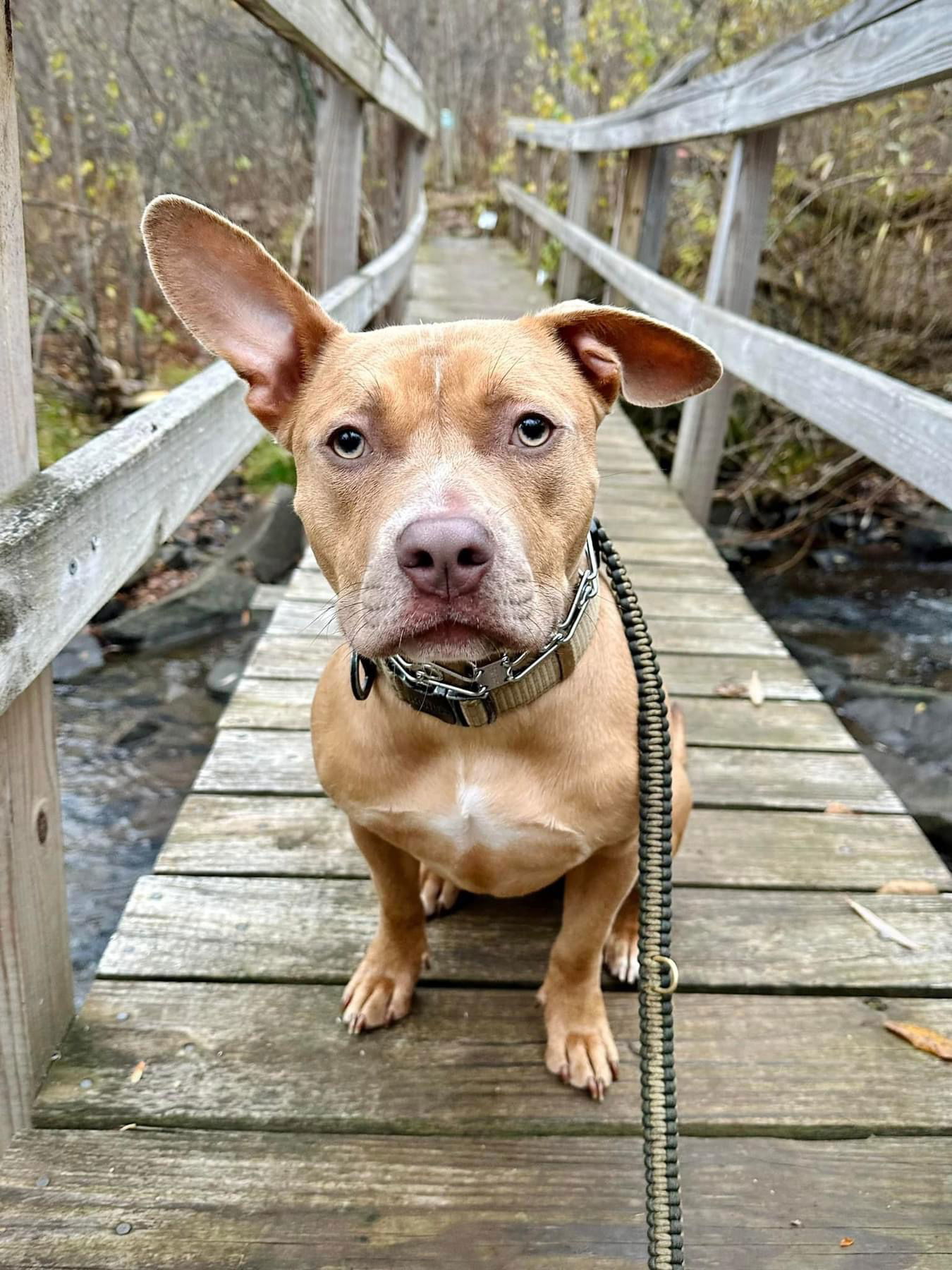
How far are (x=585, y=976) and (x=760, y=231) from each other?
11.9 feet

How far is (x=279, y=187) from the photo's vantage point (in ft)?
23.9

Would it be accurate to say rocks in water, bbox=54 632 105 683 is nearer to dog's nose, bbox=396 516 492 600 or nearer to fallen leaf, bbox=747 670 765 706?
fallen leaf, bbox=747 670 765 706

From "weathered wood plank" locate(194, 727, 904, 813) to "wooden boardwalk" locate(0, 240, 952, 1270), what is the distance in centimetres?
1

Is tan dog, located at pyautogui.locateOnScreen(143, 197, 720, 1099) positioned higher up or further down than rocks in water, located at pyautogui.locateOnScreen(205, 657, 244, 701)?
higher up

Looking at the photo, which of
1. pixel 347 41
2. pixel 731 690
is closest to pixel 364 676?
pixel 731 690

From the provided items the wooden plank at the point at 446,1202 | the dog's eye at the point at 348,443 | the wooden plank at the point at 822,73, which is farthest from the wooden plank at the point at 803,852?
the wooden plank at the point at 822,73

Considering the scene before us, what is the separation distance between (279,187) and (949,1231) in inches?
→ 305

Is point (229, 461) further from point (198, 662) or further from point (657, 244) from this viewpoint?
point (657, 244)

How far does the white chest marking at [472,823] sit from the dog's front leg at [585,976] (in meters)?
0.22

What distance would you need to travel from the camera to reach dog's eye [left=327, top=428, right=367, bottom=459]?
1.52 metres

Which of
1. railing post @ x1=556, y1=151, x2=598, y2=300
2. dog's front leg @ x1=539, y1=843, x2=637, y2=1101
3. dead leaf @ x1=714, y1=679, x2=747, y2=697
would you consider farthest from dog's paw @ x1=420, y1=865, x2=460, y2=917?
railing post @ x1=556, y1=151, x2=598, y2=300

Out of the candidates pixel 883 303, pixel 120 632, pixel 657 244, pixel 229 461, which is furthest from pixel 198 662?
pixel 883 303

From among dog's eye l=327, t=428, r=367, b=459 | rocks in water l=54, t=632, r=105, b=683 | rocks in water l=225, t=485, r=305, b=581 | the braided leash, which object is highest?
dog's eye l=327, t=428, r=367, b=459

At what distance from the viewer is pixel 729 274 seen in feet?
14.0
